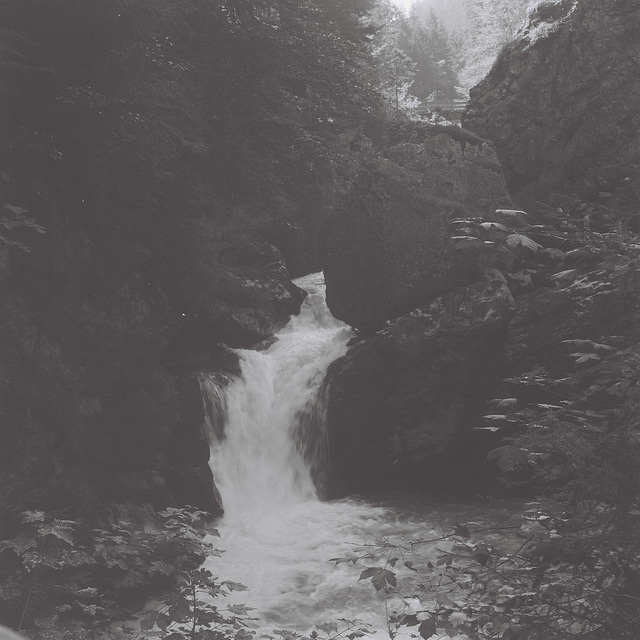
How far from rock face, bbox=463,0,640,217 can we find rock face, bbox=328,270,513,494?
285 centimetres

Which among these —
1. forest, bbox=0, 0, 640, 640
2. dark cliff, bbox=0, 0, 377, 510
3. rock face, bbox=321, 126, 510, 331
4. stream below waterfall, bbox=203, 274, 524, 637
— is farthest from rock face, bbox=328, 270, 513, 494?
dark cliff, bbox=0, 0, 377, 510

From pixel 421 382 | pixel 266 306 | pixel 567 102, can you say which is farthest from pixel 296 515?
pixel 567 102

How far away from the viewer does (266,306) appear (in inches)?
534

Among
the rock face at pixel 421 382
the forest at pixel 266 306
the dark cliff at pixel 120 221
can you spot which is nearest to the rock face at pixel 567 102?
the forest at pixel 266 306

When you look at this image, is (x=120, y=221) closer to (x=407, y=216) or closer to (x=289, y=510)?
(x=407, y=216)

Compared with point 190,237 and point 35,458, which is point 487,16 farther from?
point 35,458

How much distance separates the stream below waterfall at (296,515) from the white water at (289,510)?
15 millimetres

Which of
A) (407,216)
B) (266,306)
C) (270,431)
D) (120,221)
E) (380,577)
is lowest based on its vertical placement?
(380,577)

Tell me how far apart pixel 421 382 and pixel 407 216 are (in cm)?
247

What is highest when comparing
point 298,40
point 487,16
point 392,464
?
point 487,16

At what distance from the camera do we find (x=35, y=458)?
6.68m

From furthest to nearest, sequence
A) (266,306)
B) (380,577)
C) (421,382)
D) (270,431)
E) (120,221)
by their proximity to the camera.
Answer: (266,306)
(270,431)
(421,382)
(120,221)
(380,577)

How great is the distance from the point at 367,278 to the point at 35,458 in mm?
5534

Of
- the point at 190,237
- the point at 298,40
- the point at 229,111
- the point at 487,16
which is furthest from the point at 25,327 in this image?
the point at 487,16
